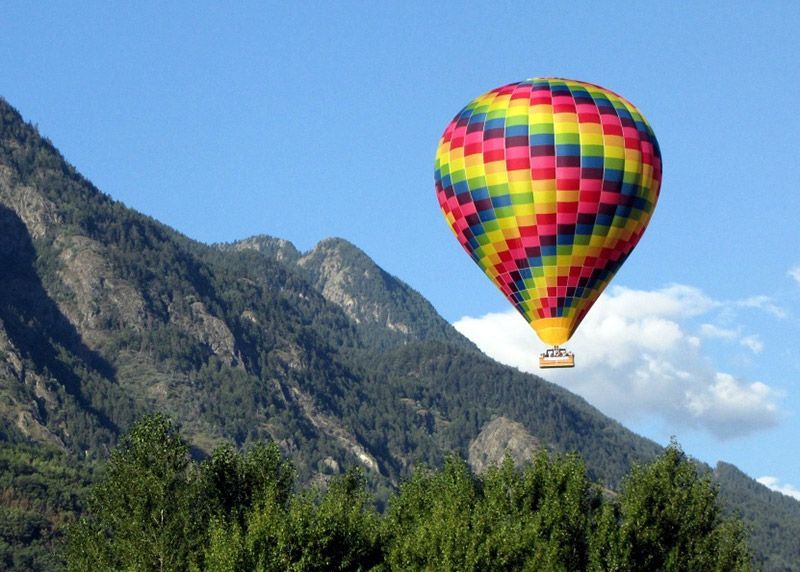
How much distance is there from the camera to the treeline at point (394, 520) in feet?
258

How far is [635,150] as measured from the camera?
9188 cm

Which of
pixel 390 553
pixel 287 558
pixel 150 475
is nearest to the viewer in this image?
pixel 287 558

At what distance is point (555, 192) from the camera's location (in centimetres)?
9019

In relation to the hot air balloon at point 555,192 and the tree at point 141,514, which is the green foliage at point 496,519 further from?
the tree at point 141,514

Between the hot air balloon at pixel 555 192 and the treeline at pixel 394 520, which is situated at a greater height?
the hot air balloon at pixel 555 192

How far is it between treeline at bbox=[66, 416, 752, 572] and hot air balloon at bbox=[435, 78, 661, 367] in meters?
10.9

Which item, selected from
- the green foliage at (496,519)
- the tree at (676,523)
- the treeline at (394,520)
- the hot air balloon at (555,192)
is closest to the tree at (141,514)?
the treeline at (394,520)

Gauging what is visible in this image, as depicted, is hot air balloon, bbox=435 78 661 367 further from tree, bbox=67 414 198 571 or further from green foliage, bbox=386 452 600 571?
tree, bbox=67 414 198 571

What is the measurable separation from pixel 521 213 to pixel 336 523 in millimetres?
22568

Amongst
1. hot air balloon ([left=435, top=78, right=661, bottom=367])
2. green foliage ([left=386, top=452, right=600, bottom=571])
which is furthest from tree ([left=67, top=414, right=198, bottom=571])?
hot air balloon ([left=435, top=78, right=661, bottom=367])

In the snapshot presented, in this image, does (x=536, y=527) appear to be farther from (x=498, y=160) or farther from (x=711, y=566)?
(x=498, y=160)

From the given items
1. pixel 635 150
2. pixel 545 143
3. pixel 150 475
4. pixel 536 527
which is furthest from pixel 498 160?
pixel 150 475

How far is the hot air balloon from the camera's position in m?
90.4

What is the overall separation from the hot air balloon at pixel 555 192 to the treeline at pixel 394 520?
35.9 feet
